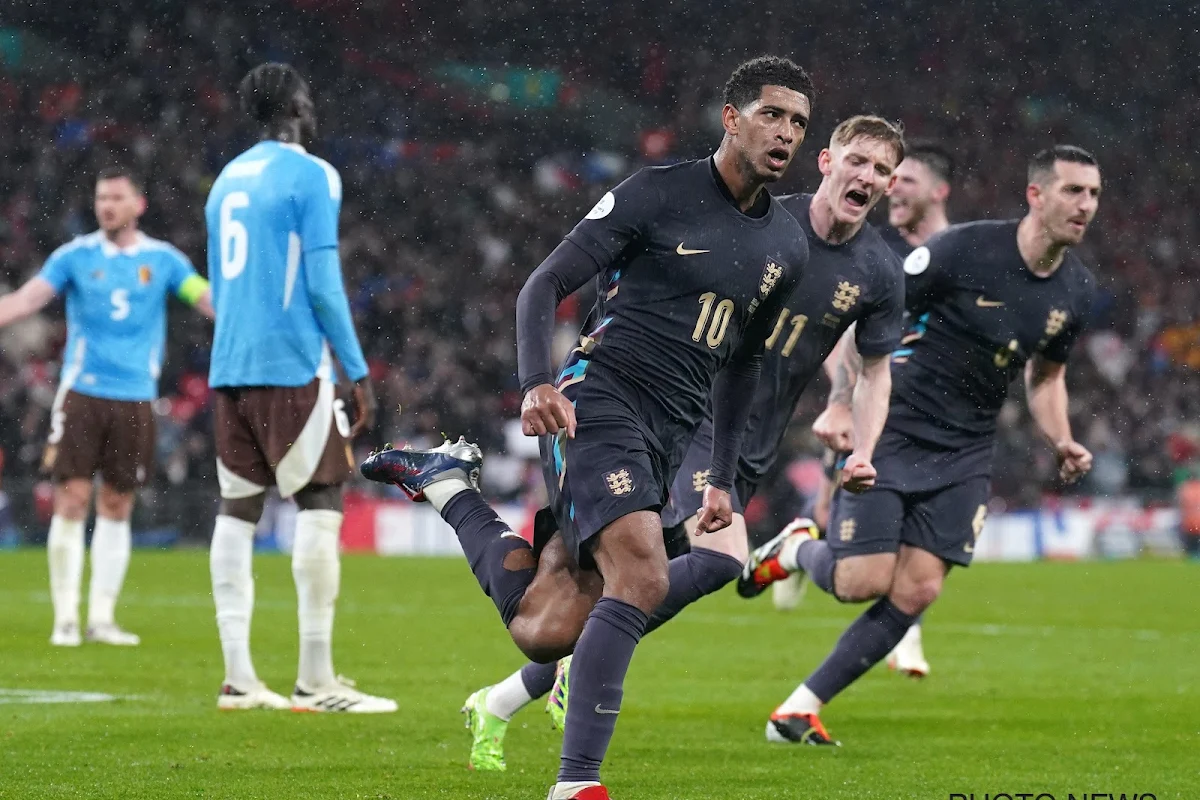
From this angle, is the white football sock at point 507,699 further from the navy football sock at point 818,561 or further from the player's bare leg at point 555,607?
the navy football sock at point 818,561

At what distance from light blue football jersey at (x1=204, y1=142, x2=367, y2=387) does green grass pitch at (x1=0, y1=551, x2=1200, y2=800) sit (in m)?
1.37

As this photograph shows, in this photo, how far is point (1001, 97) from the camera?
29.2 meters

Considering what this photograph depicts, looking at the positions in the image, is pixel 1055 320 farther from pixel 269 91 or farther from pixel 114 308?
pixel 114 308

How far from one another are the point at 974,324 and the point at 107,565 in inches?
205

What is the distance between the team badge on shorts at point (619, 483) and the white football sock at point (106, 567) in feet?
19.4

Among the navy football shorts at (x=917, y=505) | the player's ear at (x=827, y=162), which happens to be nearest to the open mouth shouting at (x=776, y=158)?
the player's ear at (x=827, y=162)

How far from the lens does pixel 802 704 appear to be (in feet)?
21.3

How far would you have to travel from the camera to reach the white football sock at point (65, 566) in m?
9.59

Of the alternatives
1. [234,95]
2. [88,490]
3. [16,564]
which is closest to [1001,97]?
[234,95]

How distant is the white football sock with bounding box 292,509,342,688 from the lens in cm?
678

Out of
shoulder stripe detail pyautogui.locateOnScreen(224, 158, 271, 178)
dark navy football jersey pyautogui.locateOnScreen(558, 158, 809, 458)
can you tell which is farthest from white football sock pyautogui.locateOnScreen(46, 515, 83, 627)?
dark navy football jersey pyautogui.locateOnScreen(558, 158, 809, 458)

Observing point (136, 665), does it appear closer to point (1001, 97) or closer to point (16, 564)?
point (16, 564)

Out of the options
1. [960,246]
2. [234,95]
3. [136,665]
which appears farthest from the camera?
[234,95]

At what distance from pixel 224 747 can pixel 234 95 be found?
20.6 meters
